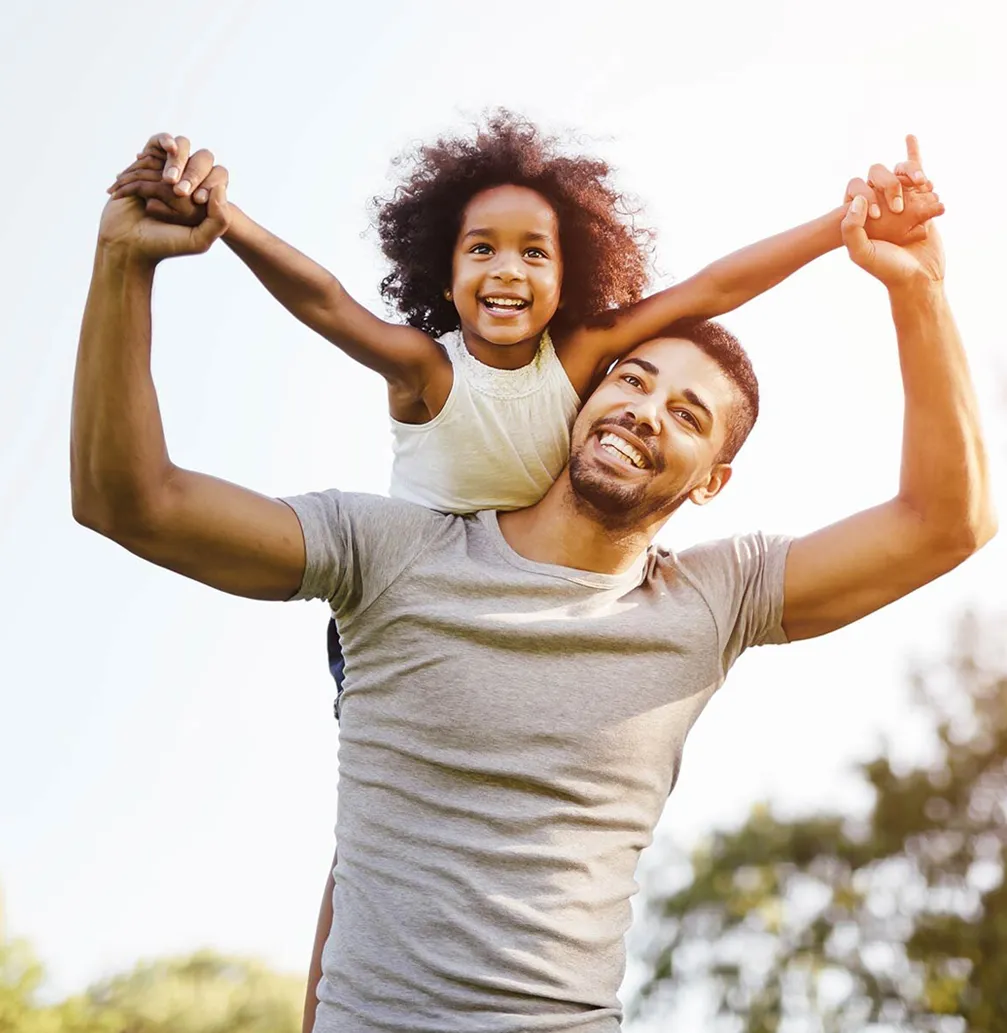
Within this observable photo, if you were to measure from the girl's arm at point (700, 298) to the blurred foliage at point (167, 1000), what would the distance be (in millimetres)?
9096

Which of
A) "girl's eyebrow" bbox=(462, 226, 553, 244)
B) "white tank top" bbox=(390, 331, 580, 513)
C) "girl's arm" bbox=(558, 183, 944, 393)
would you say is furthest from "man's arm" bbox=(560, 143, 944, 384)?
"girl's eyebrow" bbox=(462, 226, 553, 244)

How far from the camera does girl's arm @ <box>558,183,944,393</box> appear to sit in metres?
3.21

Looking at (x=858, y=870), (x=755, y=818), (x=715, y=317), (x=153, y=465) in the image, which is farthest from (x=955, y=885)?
(x=153, y=465)

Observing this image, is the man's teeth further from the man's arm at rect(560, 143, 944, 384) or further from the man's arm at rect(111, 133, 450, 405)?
the man's arm at rect(111, 133, 450, 405)

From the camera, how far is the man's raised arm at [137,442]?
244 cm

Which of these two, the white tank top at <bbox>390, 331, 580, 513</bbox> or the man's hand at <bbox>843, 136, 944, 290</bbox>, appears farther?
the white tank top at <bbox>390, 331, 580, 513</bbox>

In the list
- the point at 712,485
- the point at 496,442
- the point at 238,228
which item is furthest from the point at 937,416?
the point at 238,228

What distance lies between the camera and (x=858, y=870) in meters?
15.5

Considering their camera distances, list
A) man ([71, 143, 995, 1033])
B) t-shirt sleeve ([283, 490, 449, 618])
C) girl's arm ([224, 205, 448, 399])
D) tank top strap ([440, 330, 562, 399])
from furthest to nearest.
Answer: tank top strap ([440, 330, 562, 399]) < girl's arm ([224, 205, 448, 399]) < t-shirt sleeve ([283, 490, 449, 618]) < man ([71, 143, 995, 1033])

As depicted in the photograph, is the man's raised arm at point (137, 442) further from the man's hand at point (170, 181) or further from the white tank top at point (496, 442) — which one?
the white tank top at point (496, 442)

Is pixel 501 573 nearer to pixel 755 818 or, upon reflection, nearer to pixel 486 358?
pixel 486 358

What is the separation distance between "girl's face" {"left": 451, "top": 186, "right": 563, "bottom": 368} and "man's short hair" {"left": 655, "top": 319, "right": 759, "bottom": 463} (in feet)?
0.93

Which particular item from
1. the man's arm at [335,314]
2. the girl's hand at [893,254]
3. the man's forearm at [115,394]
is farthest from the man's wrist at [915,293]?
the man's forearm at [115,394]

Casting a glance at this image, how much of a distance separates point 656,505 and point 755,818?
1405 cm
